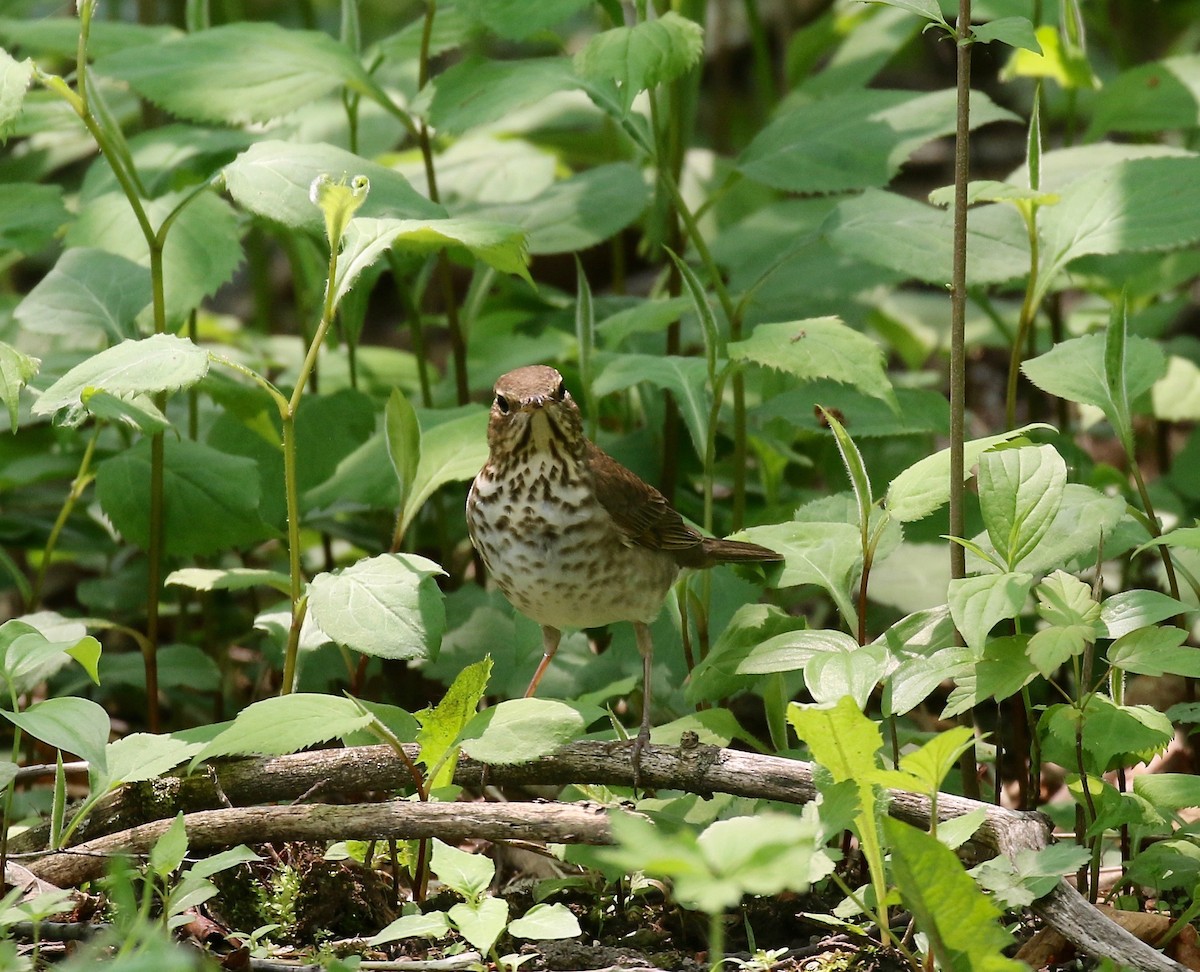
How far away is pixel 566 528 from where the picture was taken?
3051mm

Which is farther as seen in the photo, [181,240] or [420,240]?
[181,240]

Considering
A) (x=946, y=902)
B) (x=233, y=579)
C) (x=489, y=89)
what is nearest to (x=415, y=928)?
(x=946, y=902)

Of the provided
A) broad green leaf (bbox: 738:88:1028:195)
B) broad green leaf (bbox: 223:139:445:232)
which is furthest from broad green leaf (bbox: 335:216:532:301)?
broad green leaf (bbox: 738:88:1028:195)

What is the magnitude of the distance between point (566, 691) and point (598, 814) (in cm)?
105

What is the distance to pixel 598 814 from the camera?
236cm

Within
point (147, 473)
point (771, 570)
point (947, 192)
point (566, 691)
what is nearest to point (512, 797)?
point (566, 691)

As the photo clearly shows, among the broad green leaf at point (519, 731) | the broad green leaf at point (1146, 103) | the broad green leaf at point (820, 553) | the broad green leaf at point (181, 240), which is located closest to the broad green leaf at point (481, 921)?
the broad green leaf at point (519, 731)

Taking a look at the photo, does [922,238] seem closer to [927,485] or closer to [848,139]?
[848,139]

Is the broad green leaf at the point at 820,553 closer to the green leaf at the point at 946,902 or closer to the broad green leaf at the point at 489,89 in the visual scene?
the green leaf at the point at 946,902

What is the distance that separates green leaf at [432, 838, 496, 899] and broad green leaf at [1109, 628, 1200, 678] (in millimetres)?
1167

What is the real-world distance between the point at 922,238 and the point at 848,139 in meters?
0.71

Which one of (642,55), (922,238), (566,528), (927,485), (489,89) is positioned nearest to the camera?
(927,485)

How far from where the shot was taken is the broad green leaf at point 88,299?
3.04 meters

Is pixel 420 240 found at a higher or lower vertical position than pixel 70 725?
higher
